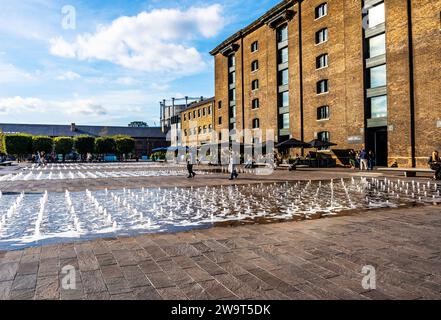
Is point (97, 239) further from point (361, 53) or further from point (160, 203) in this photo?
point (361, 53)

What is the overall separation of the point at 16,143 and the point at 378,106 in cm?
6231

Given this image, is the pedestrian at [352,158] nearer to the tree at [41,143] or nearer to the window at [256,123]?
the window at [256,123]

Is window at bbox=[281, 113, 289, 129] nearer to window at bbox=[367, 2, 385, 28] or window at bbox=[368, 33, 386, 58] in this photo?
window at bbox=[368, 33, 386, 58]

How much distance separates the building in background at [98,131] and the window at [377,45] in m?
66.5

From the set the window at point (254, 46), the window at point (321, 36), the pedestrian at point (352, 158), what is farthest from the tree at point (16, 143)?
the pedestrian at point (352, 158)

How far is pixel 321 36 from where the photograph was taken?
29.9m

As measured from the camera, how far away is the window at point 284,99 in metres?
34.6

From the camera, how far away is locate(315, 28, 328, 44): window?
29344 mm

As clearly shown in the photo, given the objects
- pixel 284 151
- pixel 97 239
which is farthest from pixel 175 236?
pixel 284 151

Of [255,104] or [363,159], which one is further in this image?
[255,104]

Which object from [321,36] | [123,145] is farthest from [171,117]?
[321,36]

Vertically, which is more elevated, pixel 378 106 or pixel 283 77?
pixel 283 77

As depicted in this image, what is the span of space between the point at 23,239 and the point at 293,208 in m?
5.69

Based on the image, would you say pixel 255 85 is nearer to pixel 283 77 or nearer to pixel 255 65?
pixel 255 65
